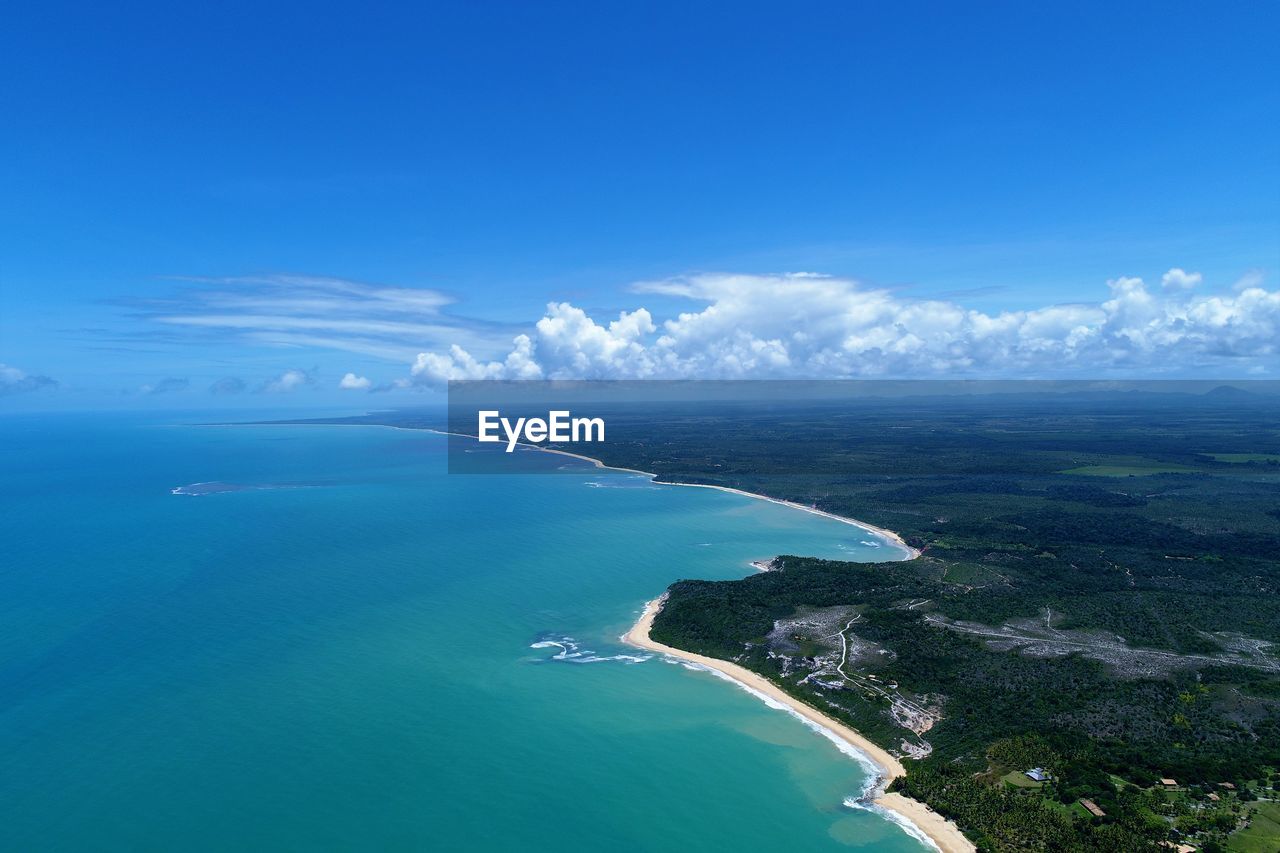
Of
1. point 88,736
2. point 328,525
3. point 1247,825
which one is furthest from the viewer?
point 328,525

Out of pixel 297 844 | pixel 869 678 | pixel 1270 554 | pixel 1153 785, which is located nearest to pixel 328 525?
pixel 297 844

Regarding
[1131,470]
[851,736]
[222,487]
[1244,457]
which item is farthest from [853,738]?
→ [1244,457]

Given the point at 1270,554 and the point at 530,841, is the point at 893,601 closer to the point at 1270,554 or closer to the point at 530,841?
the point at 530,841

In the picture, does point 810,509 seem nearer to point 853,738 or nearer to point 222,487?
point 853,738

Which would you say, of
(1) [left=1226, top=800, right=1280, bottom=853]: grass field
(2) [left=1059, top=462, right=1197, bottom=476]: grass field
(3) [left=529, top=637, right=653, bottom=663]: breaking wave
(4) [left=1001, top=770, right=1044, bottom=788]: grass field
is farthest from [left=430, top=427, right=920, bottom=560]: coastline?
(2) [left=1059, top=462, right=1197, bottom=476]: grass field

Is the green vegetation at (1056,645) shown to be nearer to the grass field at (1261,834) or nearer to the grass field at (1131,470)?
the grass field at (1261,834)

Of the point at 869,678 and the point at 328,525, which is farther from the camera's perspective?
the point at 328,525

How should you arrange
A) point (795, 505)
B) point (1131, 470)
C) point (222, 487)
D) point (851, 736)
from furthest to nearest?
point (1131, 470) < point (222, 487) < point (795, 505) < point (851, 736)
